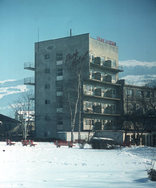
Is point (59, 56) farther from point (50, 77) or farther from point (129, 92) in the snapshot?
point (129, 92)

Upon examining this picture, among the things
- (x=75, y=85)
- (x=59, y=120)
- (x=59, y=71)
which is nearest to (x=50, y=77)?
(x=59, y=71)

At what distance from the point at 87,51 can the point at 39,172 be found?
49761 mm

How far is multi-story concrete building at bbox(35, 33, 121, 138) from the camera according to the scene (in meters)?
66.6

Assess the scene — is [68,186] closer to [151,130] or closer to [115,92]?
[151,130]

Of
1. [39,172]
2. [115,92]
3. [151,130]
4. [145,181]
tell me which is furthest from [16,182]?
[115,92]

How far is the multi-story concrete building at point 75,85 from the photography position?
66562mm

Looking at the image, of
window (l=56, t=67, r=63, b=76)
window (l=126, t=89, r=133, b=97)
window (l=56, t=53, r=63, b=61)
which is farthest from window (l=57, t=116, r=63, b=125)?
window (l=126, t=89, r=133, b=97)

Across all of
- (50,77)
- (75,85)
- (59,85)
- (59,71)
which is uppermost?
(59,71)

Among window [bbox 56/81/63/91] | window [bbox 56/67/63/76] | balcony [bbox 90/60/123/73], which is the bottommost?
window [bbox 56/81/63/91]

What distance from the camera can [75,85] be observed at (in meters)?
64.6

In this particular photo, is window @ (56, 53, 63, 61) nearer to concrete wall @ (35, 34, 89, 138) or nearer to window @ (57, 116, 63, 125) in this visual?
concrete wall @ (35, 34, 89, 138)

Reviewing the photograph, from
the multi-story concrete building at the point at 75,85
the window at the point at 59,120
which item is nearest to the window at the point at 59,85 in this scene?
the multi-story concrete building at the point at 75,85

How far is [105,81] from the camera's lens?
73.2 meters

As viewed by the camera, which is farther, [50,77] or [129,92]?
[129,92]
